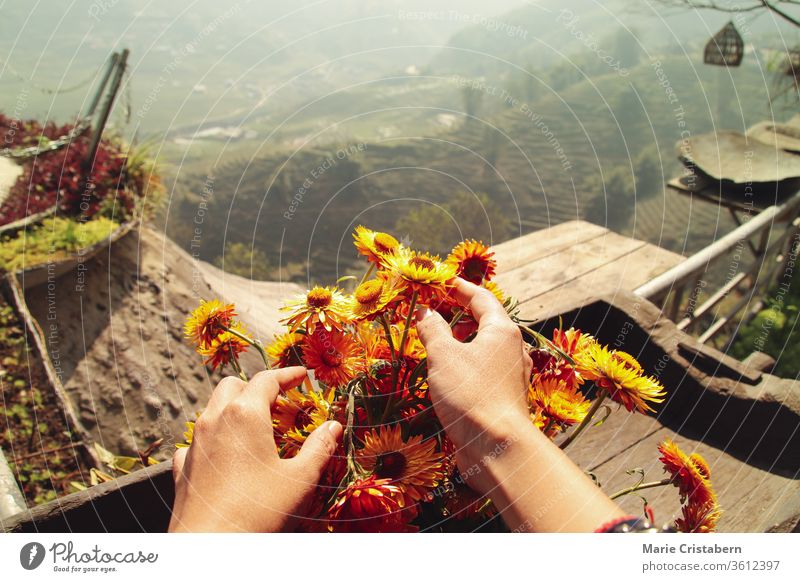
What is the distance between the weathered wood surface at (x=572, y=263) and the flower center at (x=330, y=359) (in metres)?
1.21

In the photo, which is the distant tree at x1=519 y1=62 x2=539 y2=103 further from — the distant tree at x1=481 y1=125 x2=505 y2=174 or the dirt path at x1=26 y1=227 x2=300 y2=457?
the dirt path at x1=26 y1=227 x2=300 y2=457

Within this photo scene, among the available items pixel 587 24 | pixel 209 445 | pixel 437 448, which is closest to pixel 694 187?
pixel 437 448

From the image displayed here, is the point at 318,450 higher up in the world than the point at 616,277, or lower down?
higher up

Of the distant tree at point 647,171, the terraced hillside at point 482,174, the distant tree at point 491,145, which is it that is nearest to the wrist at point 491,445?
the terraced hillside at point 482,174

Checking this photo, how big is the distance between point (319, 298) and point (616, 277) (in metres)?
2.07

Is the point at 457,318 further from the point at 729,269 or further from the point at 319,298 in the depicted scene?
the point at 729,269

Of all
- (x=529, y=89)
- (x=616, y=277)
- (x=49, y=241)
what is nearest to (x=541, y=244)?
(x=616, y=277)

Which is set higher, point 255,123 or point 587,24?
point 587,24

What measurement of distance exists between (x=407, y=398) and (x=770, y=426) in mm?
1023

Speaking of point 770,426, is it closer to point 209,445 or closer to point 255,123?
point 209,445

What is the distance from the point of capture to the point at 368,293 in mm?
852

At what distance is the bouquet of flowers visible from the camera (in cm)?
82

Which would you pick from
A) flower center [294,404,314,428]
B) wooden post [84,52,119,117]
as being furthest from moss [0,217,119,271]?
flower center [294,404,314,428]
